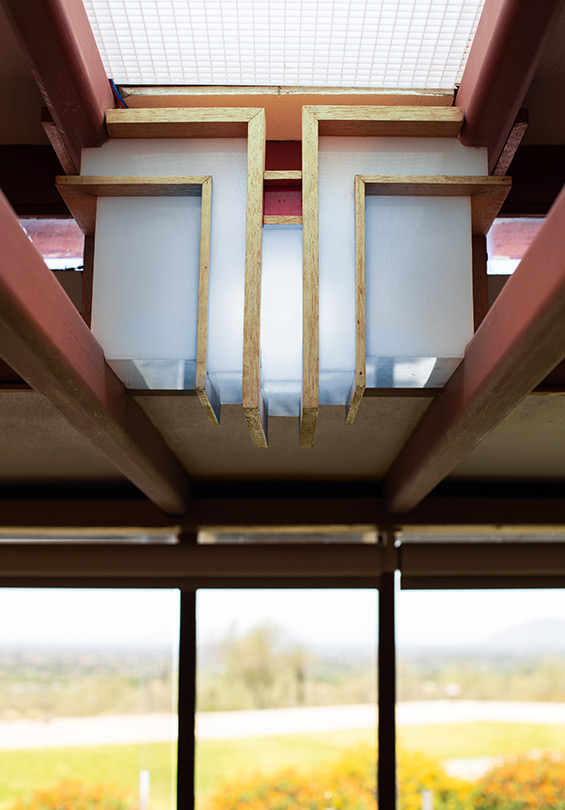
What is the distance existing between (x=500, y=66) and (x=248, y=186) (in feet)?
2.58

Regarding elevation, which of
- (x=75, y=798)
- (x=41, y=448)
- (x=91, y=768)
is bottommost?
(x=75, y=798)

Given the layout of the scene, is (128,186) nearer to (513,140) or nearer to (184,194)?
(184,194)

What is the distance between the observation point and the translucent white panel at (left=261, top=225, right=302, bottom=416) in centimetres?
270

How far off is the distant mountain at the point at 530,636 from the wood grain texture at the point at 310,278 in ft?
9.01

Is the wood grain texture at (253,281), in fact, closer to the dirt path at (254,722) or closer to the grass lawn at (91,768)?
the dirt path at (254,722)

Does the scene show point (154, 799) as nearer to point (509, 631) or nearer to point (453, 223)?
point (509, 631)

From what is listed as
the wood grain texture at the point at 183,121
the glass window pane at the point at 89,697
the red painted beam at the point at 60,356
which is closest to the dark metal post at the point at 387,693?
the glass window pane at the point at 89,697

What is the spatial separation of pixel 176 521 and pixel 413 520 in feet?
4.05

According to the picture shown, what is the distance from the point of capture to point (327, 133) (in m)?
2.77

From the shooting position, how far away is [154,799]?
4.65 m

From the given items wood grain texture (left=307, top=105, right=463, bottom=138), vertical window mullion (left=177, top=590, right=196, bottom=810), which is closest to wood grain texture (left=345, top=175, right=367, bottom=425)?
wood grain texture (left=307, top=105, right=463, bottom=138)

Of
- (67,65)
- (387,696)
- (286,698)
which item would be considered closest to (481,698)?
(387,696)

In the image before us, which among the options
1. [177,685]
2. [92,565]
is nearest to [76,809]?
[177,685]

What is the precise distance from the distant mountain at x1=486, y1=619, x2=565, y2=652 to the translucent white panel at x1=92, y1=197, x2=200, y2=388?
2.97 meters
